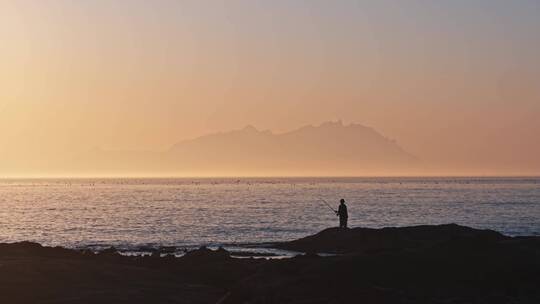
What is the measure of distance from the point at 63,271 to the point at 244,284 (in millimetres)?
5331

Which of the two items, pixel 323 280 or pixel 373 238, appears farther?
pixel 373 238

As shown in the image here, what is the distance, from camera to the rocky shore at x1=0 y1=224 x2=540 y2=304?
18.5 metres

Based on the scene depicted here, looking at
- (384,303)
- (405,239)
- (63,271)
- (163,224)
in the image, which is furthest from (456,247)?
(163,224)

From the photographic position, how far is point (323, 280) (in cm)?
2050

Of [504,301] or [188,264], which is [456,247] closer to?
[504,301]

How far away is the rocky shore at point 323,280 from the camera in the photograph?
1848 cm

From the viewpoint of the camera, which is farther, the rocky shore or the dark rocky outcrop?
the dark rocky outcrop

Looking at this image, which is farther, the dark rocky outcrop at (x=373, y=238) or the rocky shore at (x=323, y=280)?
the dark rocky outcrop at (x=373, y=238)

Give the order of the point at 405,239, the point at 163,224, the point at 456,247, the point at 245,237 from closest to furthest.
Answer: the point at 456,247 → the point at 405,239 → the point at 245,237 → the point at 163,224

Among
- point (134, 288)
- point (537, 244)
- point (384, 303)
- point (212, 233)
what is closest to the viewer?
point (384, 303)

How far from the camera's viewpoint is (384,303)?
58.9 ft

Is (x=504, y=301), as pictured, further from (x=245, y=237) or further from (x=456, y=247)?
(x=245, y=237)

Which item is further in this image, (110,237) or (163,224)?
(163,224)

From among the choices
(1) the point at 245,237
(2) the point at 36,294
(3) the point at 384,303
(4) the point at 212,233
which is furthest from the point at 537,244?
(4) the point at 212,233
